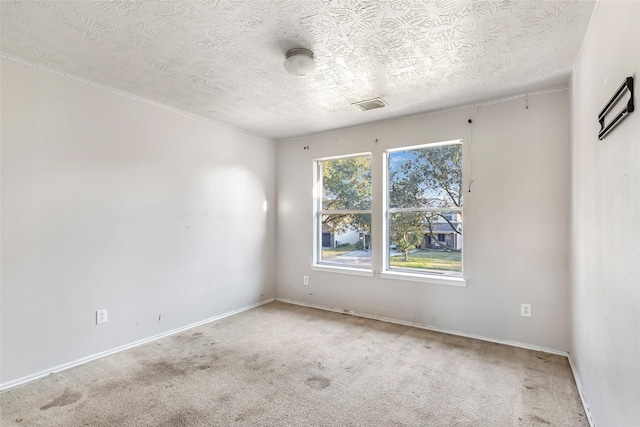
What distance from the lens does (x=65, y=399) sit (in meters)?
2.10

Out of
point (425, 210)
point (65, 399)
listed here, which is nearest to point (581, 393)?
point (425, 210)

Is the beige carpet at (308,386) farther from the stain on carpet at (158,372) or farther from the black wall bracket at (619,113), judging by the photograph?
the black wall bracket at (619,113)

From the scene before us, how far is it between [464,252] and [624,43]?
2.30 metres

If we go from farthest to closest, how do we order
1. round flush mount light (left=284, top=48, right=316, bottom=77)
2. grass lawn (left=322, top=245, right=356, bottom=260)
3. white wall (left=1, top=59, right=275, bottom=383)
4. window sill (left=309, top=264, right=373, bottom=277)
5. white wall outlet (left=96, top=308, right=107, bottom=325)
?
grass lawn (left=322, top=245, right=356, bottom=260) < window sill (left=309, top=264, right=373, bottom=277) < white wall outlet (left=96, top=308, right=107, bottom=325) < white wall (left=1, top=59, right=275, bottom=383) < round flush mount light (left=284, top=48, right=316, bottom=77)

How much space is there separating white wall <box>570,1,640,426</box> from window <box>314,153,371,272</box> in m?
2.21

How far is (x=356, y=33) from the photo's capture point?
6.57 feet

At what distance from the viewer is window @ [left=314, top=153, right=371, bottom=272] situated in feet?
13.4

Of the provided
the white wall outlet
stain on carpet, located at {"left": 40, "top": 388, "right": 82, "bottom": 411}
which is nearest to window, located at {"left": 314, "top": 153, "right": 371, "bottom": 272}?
the white wall outlet

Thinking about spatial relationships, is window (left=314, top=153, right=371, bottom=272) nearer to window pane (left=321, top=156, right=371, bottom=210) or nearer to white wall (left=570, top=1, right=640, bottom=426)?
window pane (left=321, top=156, right=371, bottom=210)

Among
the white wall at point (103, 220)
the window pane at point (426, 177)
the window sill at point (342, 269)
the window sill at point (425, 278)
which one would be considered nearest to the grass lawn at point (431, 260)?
the window sill at point (425, 278)

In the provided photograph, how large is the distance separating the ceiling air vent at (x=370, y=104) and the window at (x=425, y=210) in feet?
2.29

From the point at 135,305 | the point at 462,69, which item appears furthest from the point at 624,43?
the point at 135,305

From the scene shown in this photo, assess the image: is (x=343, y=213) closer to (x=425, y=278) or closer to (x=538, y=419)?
(x=425, y=278)

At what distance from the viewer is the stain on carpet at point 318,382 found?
2.27 m
